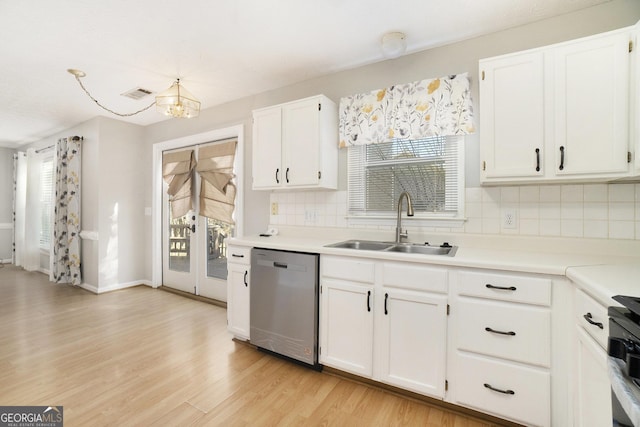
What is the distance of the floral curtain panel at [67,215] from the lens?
→ 433 cm

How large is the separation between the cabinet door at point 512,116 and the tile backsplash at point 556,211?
30 cm

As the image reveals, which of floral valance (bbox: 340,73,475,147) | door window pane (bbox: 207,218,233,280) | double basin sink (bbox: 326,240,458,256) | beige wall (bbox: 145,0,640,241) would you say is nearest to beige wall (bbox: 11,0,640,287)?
beige wall (bbox: 145,0,640,241)

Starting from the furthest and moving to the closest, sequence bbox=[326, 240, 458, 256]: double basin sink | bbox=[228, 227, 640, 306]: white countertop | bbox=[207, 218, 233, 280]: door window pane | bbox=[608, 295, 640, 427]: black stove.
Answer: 1. bbox=[207, 218, 233, 280]: door window pane
2. bbox=[326, 240, 458, 256]: double basin sink
3. bbox=[228, 227, 640, 306]: white countertop
4. bbox=[608, 295, 640, 427]: black stove

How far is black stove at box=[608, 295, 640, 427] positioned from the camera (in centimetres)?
74

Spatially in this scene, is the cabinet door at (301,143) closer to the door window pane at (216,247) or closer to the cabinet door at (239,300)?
the cabinet door at (239,300)

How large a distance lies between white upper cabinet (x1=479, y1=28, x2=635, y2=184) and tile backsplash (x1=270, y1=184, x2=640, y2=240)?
239 millimetres

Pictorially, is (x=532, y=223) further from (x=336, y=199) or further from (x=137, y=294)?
(x=137, y=294)

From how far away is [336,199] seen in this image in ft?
8.90

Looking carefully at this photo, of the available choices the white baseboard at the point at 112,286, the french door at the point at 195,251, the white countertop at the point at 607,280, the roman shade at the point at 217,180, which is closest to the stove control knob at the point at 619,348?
the white countertop at the point at 607,280

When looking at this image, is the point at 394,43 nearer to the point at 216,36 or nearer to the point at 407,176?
the point at 407,176

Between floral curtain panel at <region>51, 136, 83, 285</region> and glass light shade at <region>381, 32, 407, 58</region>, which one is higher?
glass light shade at <region>381, 32, 407, 58</region>

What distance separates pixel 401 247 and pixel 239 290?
4.71 feet

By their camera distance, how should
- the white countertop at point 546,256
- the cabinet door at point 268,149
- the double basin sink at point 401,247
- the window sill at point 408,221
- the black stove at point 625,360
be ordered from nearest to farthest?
the black stove at point 625,360
the white countertop at point 546,256
the double basin sink at point 401,247
the window sill at point 408,221
the cabinet door at point 268,149

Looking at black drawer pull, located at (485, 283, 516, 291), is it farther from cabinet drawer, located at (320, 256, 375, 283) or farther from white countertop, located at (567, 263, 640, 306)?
cabinet drawer, located at (320, 256, 375, 283)
